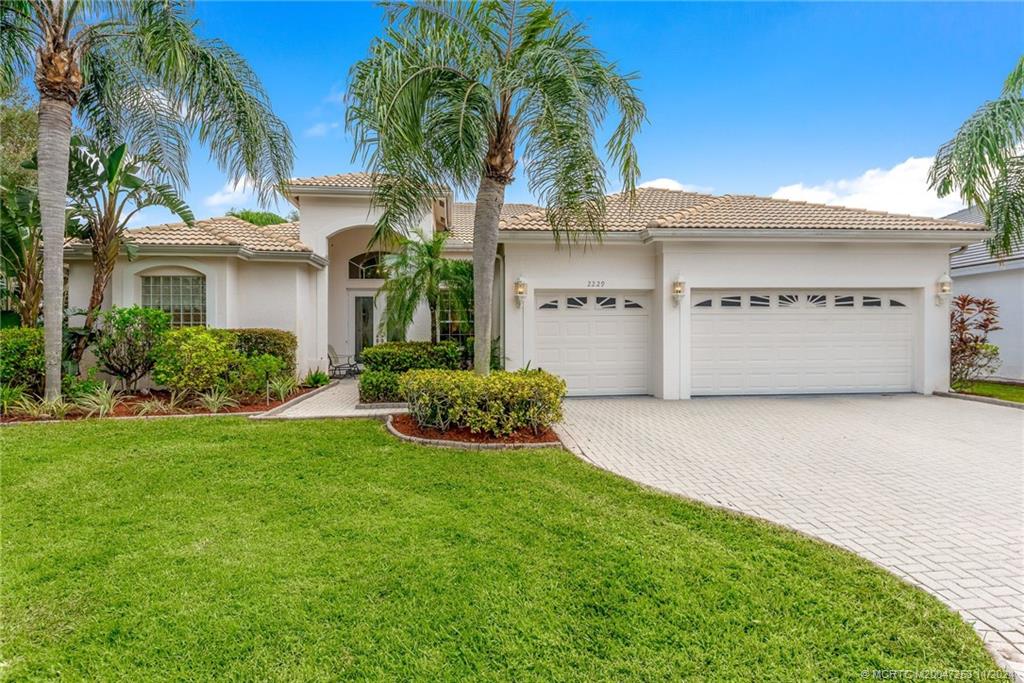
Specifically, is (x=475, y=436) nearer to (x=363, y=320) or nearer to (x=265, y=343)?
(x=265, y=343)

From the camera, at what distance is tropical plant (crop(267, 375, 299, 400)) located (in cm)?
1069

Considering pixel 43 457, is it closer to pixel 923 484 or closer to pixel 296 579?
pixel 296 579

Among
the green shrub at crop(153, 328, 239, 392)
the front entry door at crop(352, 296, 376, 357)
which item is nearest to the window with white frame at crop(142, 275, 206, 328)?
the green shrub at crop(153, 328, 239, 392)

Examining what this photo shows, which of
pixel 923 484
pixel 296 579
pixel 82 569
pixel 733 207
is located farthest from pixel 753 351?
pixel 82 569

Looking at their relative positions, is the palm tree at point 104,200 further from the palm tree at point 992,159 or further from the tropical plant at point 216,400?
the palm tree at point 992,159

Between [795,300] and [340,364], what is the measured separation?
595 inches

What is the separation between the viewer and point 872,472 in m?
6.10

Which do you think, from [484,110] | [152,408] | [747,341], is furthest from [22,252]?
[747,341]

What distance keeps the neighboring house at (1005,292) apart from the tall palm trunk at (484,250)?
15.9 meters

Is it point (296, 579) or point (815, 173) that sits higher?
point (815, 173)

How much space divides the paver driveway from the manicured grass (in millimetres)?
1691

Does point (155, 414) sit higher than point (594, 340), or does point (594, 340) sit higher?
point (594, 340)

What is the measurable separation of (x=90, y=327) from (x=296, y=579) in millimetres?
10810

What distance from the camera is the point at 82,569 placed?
365cm
